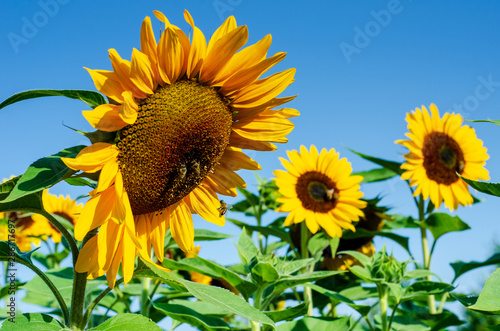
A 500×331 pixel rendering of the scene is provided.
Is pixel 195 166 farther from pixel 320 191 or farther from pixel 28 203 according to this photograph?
pixel 320 191

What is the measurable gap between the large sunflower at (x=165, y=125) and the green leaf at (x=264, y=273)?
0.40 meters

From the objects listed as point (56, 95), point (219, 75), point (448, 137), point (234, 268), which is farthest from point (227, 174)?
point (448, 137)

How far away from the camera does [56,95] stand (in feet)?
3.68

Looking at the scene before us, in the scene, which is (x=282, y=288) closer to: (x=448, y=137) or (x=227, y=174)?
(x=227, y=174)

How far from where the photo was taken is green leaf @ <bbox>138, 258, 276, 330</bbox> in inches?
45.5

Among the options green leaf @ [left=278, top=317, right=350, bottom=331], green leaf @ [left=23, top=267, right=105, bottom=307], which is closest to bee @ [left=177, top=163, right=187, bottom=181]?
green leaf @ [left=278, top=317, right=350, bottom=331]

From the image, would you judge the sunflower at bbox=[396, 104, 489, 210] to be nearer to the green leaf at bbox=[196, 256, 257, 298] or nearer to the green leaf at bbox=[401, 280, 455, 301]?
the green leaf at bbox=[401, 280, 455, 301]

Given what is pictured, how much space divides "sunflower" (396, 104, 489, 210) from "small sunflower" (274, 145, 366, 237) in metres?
0.33

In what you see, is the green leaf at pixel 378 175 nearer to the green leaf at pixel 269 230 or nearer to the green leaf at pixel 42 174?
the green leaf at pixel 269 230

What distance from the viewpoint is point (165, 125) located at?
1232 millimetres

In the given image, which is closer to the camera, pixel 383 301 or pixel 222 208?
pixel 222 208

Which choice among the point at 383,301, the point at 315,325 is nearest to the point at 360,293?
the point at 383,301

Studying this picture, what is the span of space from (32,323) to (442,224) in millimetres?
2264

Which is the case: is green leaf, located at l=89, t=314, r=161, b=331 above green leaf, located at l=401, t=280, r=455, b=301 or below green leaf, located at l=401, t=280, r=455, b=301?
below
